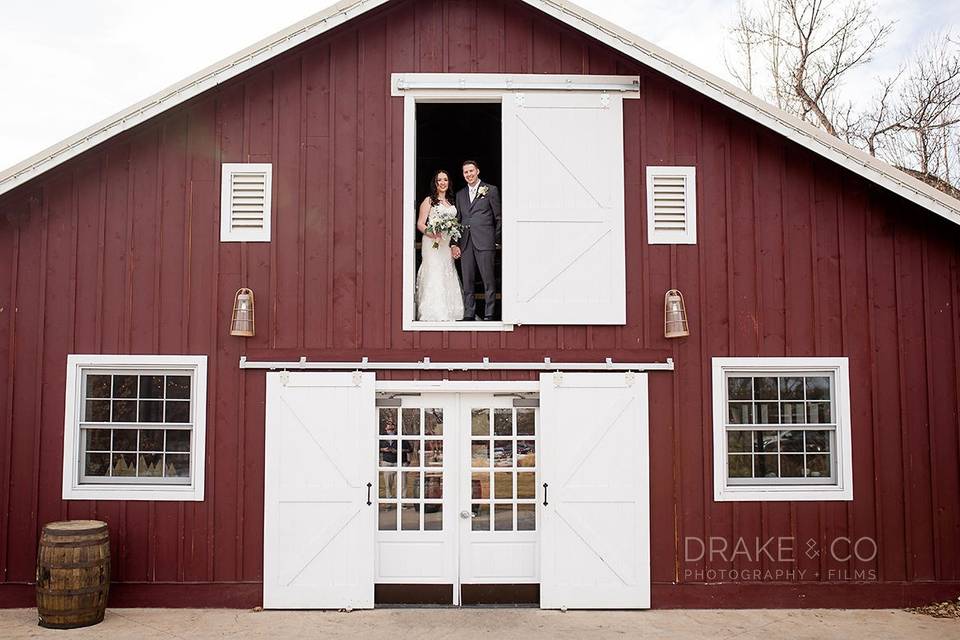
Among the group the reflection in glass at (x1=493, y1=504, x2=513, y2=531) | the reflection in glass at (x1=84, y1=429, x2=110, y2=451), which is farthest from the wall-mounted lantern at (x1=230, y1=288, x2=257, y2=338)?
the reflection in glass at (x1=493, y1=504, x2=513, y2=531)

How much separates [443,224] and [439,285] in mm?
672

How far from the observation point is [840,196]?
28.5 feet

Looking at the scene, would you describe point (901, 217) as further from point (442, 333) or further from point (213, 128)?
point (213, 128)

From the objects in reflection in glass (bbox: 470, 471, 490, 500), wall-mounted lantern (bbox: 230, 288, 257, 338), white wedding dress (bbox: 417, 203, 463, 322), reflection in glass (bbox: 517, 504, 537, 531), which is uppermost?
white wedding dress (bbox: 417, 203, 463, 322)

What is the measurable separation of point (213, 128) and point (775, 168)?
5851 mm

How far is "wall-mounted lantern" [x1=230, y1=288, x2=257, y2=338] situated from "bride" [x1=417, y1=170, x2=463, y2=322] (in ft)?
5.90

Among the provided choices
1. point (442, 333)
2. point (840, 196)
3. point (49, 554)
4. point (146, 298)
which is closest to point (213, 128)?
point (146, 298)

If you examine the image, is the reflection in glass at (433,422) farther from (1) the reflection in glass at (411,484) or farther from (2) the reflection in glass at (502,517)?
(2) the reflection in glass at (502,517)

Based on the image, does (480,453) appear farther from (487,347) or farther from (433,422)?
(487,347)

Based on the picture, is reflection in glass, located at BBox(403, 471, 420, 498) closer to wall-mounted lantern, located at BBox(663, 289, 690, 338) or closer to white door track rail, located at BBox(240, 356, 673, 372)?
white door track rail, located at BBox(240, 356, 673, 372)

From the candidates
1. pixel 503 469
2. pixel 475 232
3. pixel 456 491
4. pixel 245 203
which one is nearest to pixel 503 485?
pixel 503 469

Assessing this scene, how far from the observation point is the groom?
30.1 ft

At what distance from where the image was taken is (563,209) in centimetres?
869

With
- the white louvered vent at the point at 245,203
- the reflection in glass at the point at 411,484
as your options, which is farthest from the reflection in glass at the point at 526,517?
the white louvered vent at the point at 245,203
